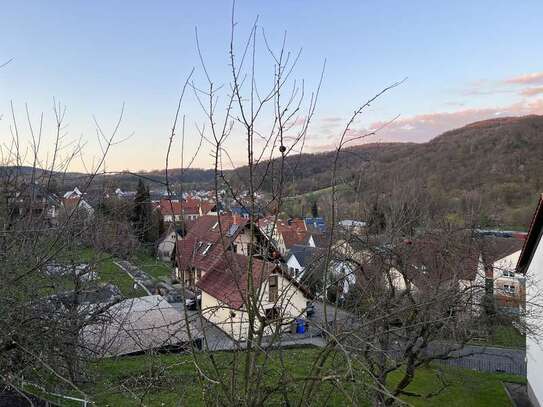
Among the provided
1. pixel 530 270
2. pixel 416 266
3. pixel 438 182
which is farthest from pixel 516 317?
→ pixel 438 182

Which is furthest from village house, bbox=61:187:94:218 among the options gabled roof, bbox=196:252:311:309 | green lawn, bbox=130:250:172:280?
gabled roof, bbox=196:252:311:309

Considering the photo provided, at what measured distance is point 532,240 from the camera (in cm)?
1012

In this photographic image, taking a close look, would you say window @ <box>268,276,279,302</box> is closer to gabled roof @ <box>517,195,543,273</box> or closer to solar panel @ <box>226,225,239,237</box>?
solar panel @ <box>226,225,239,237</box>

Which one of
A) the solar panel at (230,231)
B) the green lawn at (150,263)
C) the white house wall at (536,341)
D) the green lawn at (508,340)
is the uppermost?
the solar panel at (230,231)

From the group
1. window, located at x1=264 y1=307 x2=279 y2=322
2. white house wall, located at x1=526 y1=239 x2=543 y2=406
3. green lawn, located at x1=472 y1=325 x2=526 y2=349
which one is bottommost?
green lawn, located at x1=472 y1=325 x2=526 y2=349

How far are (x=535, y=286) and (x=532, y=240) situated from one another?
1.06 meters

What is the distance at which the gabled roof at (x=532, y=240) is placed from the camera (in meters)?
9.33

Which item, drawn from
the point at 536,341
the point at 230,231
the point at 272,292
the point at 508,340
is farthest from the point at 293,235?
the point at 508,340

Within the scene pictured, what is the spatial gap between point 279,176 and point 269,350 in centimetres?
79

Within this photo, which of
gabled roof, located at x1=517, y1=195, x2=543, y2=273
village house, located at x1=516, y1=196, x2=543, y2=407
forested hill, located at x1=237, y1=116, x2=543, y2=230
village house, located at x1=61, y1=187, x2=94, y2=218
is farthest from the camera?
forested hill, located at x1=237, y1=116, x2=543, y2=230

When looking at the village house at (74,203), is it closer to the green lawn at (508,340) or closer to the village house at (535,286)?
the village house at (535,286)

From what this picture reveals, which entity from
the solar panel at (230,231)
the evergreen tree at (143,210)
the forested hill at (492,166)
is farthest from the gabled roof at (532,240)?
the solar panel at (230,231)

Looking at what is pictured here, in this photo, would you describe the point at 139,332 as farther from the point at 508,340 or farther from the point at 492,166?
the point at 492,166

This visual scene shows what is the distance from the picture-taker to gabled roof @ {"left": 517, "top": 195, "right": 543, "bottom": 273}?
933cm
